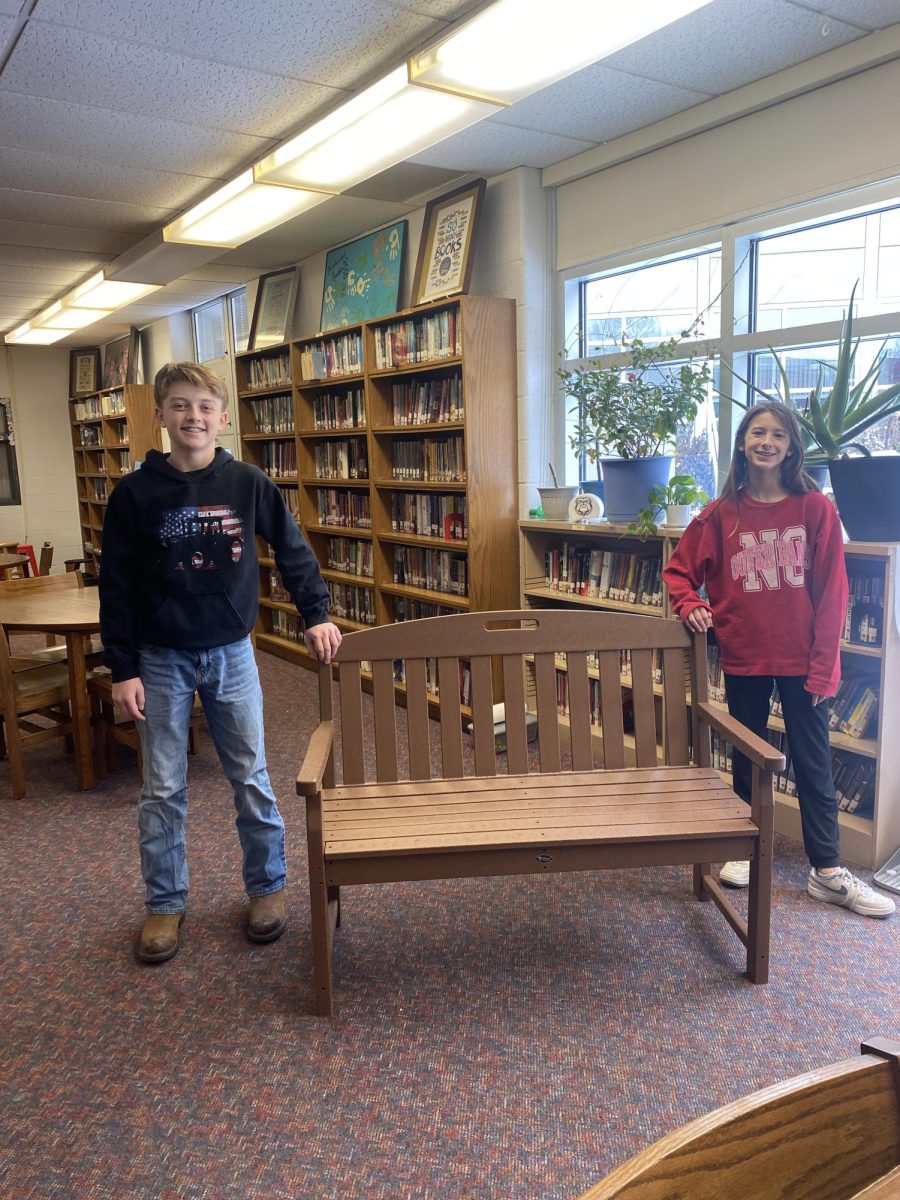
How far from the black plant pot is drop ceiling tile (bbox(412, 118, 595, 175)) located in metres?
1.93

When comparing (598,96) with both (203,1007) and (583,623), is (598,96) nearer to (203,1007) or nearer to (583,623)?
(583,623)

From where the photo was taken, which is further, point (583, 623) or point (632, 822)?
point (583, 623)

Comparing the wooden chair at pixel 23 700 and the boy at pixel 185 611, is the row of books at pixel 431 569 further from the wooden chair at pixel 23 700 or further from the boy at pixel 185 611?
the boy at pixel 185 611

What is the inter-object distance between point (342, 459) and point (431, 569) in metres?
1.10

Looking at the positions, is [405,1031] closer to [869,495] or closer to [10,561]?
[869,495]

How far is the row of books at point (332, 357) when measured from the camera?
4.92 meters

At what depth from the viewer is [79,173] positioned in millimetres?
4031

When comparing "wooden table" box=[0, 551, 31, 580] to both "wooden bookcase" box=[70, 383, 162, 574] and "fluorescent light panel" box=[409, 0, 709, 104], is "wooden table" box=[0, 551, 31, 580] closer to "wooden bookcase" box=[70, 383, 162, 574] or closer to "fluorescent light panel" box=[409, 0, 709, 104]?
"wooden bookcase" box=[70, 383, 162, 574]

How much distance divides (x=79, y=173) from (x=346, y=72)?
1.69 meters

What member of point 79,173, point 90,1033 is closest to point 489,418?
point 79,173

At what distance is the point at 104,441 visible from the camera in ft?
29.3

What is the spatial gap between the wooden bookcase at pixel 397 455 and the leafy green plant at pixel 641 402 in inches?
22.7

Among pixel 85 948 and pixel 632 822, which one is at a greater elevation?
pixel 632 822

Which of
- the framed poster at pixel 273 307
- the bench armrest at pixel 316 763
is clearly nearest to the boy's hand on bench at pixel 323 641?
the bench armrest at pixel 316 763
